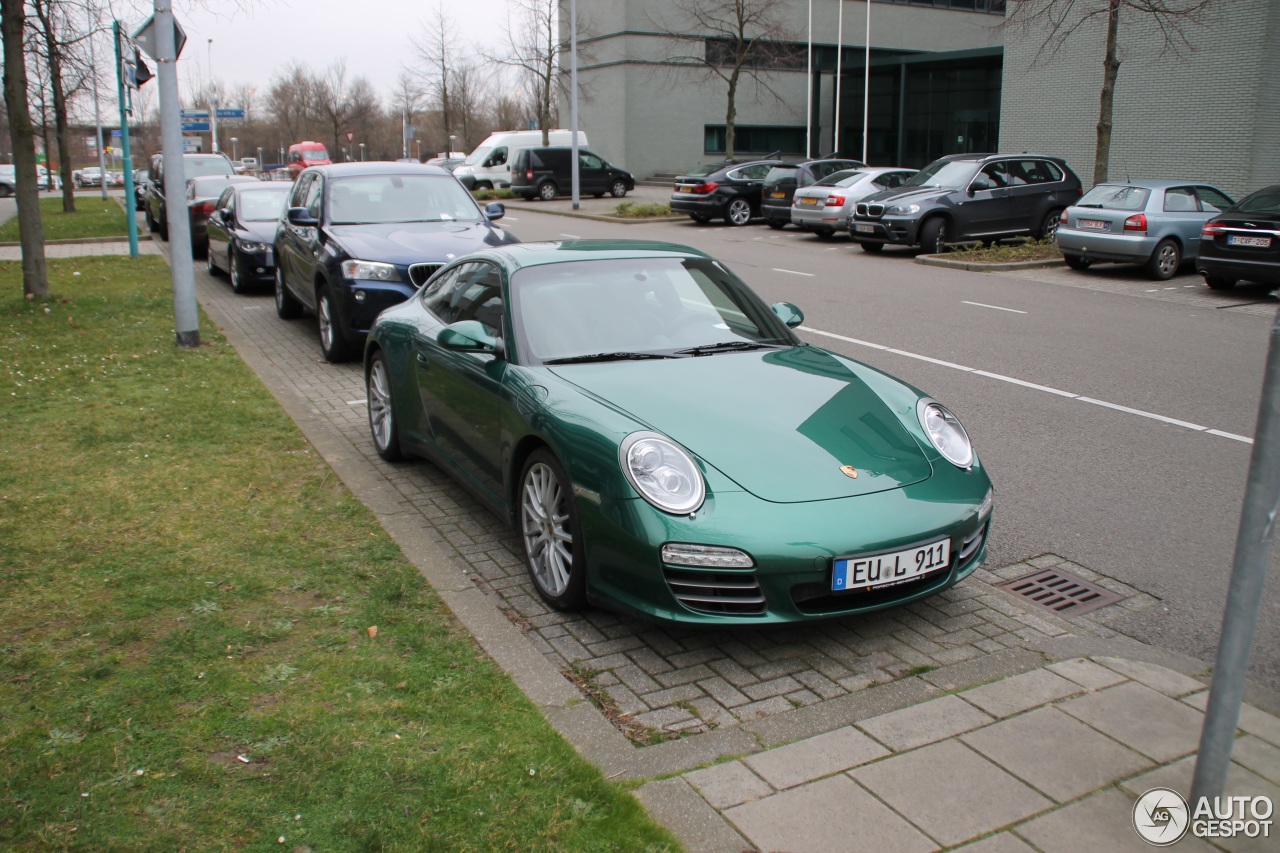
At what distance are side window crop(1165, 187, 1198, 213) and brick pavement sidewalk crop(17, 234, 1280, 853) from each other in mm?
14066

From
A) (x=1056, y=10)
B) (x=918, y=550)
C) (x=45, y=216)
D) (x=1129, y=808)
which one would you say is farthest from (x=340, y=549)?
(x=45, y=216)

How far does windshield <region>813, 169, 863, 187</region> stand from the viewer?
2340 centimetres

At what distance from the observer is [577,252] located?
5.66 metres

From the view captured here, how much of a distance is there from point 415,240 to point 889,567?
7.11 m

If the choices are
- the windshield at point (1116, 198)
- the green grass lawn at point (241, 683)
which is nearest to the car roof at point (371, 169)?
the green grass lawn at point (241, 683)

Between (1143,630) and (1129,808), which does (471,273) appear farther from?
(1129,808)

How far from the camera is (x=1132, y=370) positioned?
9.66m

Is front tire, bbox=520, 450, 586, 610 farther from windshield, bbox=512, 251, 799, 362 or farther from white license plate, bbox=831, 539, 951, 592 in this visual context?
white license plate, bbox=831, 539, 951, 592

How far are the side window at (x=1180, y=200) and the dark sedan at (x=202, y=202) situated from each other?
1476 centimetres

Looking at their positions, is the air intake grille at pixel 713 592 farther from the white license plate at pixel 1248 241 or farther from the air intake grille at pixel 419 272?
the white license plate at pixel 1248 241

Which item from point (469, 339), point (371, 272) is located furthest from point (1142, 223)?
point (469, 339)

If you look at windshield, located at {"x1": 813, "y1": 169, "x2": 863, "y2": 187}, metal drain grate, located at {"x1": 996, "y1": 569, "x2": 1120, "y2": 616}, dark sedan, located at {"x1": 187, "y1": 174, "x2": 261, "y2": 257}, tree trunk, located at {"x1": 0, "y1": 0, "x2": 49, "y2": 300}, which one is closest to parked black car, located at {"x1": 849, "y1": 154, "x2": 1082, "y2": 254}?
windshield, located at {"x1": 813, "y1": 169, "x2": 863, "y2": 187}

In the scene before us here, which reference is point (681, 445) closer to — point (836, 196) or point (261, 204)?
point (261, 204)

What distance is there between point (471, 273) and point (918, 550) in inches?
120
